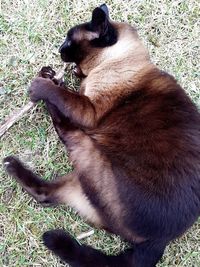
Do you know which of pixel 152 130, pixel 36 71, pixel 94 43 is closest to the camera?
pixel 152 130

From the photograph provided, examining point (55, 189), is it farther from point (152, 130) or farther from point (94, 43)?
point (94, 43)

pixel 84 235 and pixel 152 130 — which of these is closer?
pixel 152 130

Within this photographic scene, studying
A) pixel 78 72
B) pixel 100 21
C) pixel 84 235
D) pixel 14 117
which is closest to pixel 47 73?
pixel 78 72

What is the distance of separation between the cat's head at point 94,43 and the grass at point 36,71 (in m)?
0.23

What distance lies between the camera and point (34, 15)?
10.00 feet

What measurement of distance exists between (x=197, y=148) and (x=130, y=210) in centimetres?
46

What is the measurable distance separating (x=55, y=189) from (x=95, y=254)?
42cm

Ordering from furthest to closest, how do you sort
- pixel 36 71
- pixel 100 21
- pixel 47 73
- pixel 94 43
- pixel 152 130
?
pixel 36 71 → pixel 47 73 → pixel 94 43 → pixel 100 21 → pixel 152 130

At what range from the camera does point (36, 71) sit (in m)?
3.00

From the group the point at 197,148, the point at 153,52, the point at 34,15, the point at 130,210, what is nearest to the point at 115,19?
the point at 153,52

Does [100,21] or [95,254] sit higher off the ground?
[100,21]

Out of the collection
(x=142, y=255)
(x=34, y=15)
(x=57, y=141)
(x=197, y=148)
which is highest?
(x=34, y=15)

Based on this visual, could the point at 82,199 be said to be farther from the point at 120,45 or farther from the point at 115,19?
the point at 115,19

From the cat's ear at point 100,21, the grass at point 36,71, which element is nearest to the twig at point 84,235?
the grass at point 36,71
